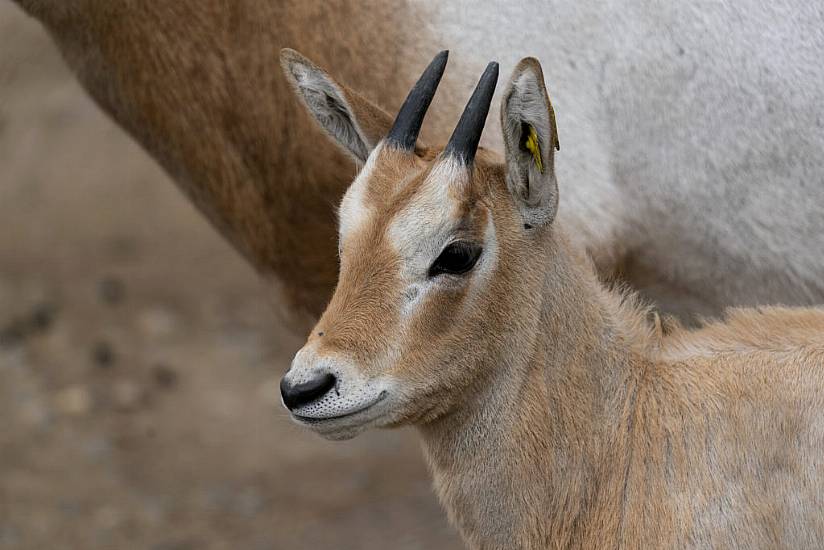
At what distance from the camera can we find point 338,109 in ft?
12.8

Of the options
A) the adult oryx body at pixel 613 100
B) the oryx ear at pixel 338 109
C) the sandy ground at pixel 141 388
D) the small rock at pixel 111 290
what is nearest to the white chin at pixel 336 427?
the oryx ear at pixel 338 109

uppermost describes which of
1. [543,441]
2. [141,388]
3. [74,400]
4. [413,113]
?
[413,113]

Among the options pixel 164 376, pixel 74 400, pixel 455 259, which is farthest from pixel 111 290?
pixel 455 259

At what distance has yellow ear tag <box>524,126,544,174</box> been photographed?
3.47 m

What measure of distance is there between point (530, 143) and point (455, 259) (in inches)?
15.3

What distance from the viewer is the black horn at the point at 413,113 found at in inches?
142

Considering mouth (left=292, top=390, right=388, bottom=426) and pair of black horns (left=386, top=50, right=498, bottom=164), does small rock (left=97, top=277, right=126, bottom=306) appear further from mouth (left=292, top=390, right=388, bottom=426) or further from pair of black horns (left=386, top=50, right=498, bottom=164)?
mouth (left=292, top=390, right=388, bottom=426)

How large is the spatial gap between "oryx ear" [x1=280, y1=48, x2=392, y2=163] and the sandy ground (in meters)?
1.43

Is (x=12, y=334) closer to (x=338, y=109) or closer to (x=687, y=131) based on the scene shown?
(x=338, y=109)

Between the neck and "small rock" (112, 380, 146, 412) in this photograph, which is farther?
"small rock" (112, 380, 146, 412)

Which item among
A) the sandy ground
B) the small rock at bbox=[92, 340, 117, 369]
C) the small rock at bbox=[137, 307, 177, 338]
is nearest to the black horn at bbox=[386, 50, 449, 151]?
the sandy ground

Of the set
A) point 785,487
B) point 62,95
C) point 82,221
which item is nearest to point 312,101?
point 785,487

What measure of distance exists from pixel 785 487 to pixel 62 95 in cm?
1076

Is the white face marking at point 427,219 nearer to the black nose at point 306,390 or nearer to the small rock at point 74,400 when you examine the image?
the black nose at point 306,390
